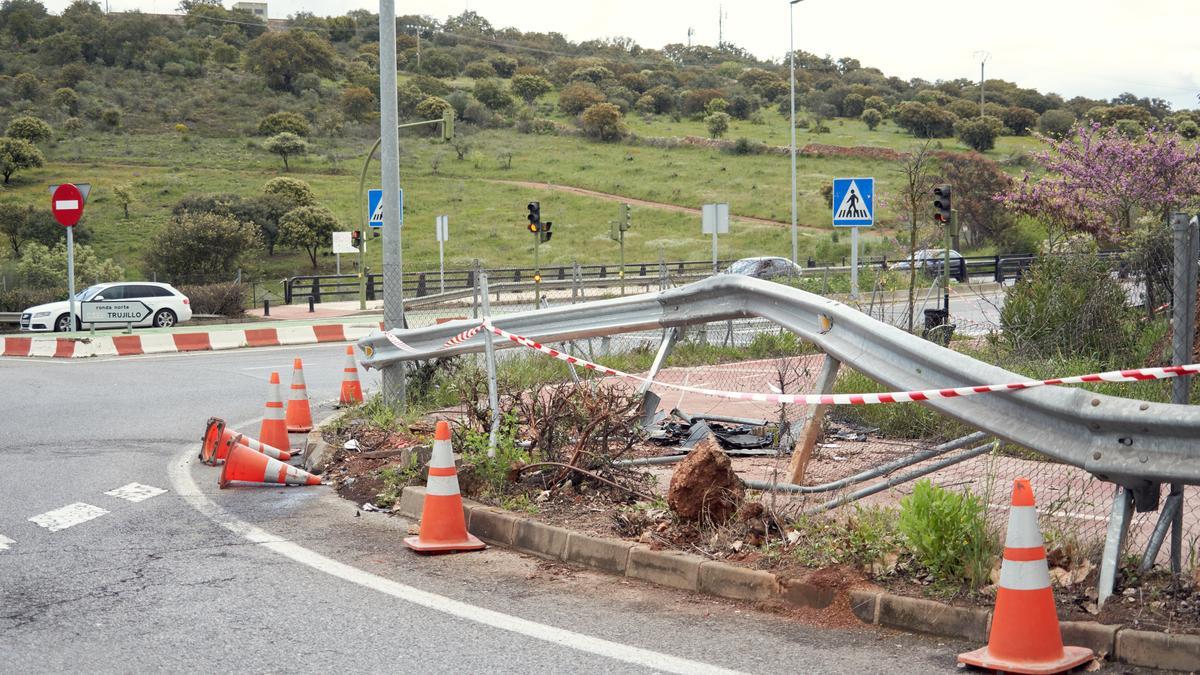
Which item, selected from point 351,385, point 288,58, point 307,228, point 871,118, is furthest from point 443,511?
point 288,58

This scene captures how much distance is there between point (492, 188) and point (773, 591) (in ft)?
231

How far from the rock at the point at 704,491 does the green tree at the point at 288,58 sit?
101022 mm

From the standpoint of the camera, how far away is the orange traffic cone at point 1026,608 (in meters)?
4.75

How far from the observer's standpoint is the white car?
105ft

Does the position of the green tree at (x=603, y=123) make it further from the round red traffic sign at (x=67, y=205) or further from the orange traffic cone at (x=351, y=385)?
the orange traffic cone at (x=351, y=385)

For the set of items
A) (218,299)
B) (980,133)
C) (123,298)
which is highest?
(980,133)

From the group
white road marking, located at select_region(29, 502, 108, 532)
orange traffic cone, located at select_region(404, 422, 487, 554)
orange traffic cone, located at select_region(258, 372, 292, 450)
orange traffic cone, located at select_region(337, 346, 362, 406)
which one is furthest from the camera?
orange traffic cone, located at select_region(337, 346, 362, 406)

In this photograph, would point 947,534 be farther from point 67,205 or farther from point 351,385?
point 67,205

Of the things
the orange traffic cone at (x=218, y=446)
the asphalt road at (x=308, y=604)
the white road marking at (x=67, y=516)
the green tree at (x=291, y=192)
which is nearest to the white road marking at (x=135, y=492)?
the asphalt road at (x=308, y=604)

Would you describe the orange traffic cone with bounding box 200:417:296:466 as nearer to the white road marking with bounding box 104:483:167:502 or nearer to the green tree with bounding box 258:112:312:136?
the white road marking with bounding box 104:483:167:502

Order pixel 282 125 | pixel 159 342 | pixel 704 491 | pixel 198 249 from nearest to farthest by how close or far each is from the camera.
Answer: pixel 704 491, pixel 159 342, pixel 198 249, pixel 282 125

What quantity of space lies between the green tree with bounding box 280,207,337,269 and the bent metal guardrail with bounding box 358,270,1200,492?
167 ft

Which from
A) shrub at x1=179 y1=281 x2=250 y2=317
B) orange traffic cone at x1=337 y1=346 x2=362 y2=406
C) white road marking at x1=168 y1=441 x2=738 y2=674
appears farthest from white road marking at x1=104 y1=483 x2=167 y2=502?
shrub at x1=179 y1=281 x2=250 y2=317

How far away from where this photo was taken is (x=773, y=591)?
5965 mm
